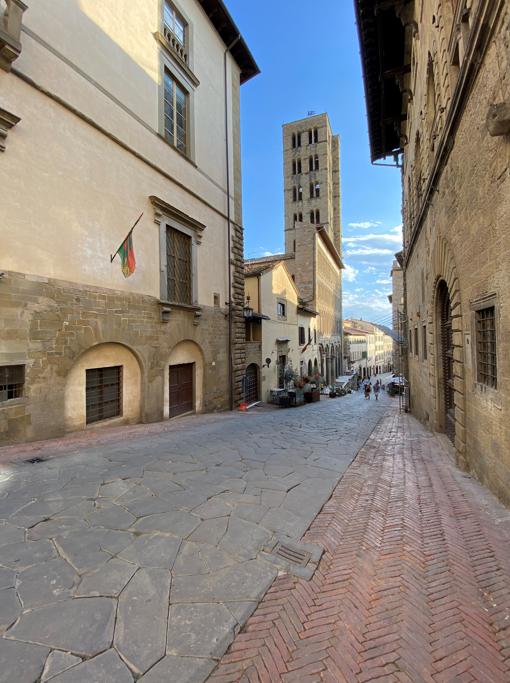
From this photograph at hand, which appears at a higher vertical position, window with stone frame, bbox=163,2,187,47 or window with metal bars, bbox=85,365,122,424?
window with stone frame, bbox=163,2,187,47

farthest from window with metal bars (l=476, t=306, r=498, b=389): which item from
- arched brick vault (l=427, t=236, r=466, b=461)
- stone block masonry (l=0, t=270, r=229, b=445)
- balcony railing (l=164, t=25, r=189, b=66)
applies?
balcony railing (l=164, t=25, r=189, b=66)

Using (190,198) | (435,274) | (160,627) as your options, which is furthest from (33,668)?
(190,198)

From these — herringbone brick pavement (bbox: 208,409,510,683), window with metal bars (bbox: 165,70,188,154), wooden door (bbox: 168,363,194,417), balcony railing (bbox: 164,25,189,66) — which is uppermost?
balcony railing (bbox: 164,25,189,66)

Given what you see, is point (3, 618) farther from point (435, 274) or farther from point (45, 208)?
point (435, 274)

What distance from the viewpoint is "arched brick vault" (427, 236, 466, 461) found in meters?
5.39

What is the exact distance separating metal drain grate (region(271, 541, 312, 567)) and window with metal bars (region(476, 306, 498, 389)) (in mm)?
3128

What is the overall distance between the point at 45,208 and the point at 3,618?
6751 mm

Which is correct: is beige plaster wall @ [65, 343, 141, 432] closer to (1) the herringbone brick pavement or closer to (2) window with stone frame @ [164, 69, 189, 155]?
(1) the herringbone brick pavement

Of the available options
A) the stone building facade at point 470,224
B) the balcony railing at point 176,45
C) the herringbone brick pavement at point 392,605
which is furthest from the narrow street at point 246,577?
the balcony railing at point 176,45

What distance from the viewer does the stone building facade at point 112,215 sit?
20.3 ft

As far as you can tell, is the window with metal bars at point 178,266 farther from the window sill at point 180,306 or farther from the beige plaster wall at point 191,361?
the beige plaster wall at point 191,361

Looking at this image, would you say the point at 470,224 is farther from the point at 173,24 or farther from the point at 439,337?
the point at 173,24

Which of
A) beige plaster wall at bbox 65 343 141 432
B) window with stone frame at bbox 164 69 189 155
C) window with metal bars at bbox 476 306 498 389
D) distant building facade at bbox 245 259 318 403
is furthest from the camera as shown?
distant building facade at bbox 245 259 318 403

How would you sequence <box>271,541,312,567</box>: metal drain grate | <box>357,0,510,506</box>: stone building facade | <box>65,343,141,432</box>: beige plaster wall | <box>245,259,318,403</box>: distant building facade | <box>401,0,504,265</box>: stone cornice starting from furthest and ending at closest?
<box>245,259,318,403</box>: distant building facade
<box>65,343,141,432</box>: beige plaster wall
<box>357,0,510,506</box>: stone building facade
<box>401,0,504,265</box>: stone cornice
<box>271,541,312,567</box>: metal drain grate
